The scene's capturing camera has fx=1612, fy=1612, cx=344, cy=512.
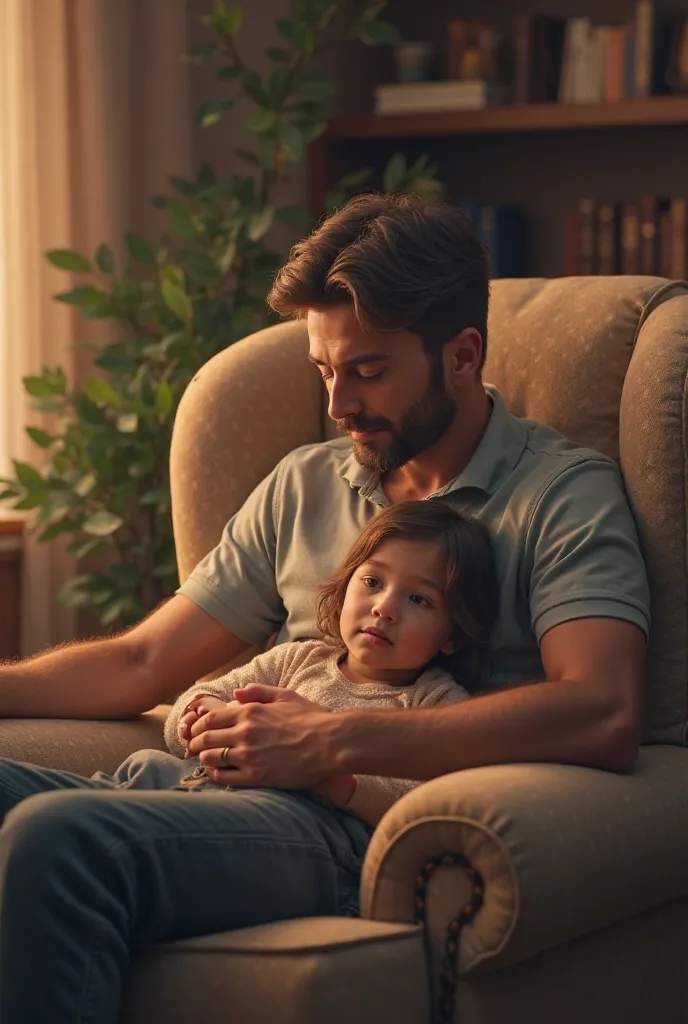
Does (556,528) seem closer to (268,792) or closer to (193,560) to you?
(268,792)

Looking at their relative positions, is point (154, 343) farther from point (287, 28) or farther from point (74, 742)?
Result: point (74, 742)

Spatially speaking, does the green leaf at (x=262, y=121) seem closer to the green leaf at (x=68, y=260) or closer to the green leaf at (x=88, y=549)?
the green leaf at (x=68, y=260)

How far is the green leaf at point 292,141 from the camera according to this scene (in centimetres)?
317

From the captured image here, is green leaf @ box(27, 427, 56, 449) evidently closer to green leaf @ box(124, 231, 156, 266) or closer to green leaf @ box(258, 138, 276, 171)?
green leaf @ box(124, 231, 156, 266)

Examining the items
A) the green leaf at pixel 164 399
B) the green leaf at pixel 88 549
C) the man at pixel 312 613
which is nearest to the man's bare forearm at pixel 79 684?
the man at pixel 312 613

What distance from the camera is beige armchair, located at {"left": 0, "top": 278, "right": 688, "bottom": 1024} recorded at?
4.99 ft

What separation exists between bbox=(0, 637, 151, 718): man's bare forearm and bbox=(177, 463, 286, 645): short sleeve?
0.42 ft

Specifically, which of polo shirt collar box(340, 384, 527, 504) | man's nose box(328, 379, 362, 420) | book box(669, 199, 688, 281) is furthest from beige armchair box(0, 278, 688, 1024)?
book box(669, 199, 688, 281)

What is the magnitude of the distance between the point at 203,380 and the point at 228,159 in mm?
1612

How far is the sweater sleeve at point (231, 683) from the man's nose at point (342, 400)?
29cm

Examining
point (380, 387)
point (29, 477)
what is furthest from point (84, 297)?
point (380, 387)

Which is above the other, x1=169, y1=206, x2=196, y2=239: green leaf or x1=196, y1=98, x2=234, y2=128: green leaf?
x1=196, y1=98, x2=234, y2=128: green leaf

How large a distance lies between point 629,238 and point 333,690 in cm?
206

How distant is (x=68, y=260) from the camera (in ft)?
10.3
